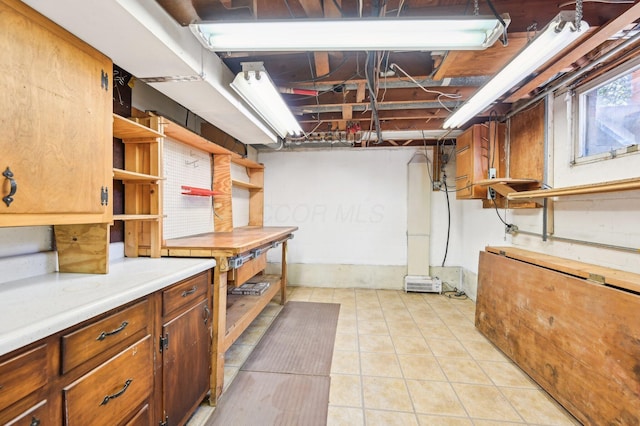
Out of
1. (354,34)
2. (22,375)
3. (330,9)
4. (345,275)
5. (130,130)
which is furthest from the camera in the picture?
(345,275)

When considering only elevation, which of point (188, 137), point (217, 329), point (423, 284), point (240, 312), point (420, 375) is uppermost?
point (188, 137)

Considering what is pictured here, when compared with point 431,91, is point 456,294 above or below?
below

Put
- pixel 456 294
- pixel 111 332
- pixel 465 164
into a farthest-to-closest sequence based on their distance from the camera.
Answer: pixel 456 294, pixel 465 164, pixel 111 332

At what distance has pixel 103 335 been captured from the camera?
108cm

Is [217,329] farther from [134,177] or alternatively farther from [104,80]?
[104,80]

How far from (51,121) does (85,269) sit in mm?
787

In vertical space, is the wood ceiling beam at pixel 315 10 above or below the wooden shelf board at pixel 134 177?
above

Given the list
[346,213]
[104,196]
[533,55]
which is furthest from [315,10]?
[346,213]

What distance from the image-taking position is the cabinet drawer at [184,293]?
1451 mm

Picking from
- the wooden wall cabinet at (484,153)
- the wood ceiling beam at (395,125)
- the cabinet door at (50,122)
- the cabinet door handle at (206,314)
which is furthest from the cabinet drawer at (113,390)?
the wooden wall cabinet at (484,153)

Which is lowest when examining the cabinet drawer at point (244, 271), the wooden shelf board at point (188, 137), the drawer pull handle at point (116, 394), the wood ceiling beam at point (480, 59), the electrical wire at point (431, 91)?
the drawer pull handle at point (116, 394)

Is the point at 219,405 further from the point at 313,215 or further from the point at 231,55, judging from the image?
the point at 313,215

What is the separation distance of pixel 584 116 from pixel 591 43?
87 centimetres

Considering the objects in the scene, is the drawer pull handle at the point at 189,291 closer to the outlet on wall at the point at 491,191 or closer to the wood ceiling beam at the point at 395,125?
the wood ceiling beam at the point at 395,125
